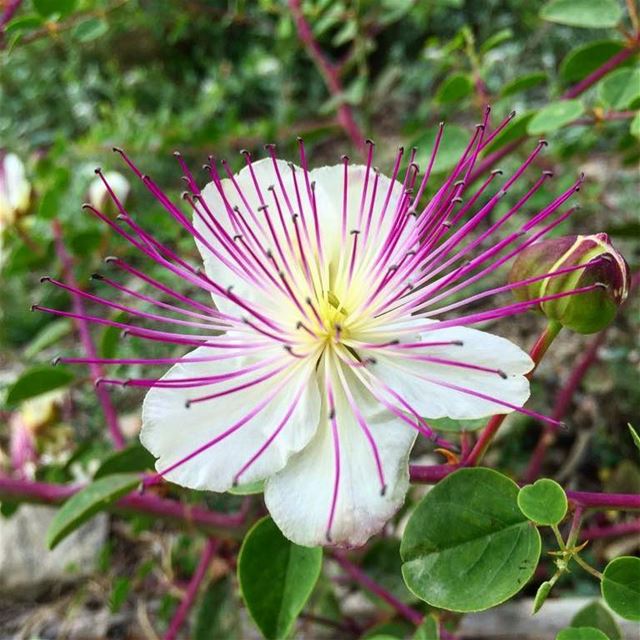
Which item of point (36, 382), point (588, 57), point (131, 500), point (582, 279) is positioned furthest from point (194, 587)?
point (588, 57)

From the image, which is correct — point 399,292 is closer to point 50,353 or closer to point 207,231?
point 207,231

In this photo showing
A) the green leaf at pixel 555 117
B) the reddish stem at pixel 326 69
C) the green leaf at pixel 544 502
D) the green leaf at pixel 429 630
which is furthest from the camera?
the reddish stem at pixel 326 69

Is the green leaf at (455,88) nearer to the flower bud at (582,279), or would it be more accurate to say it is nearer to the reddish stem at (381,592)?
the flower bud at (582,279)

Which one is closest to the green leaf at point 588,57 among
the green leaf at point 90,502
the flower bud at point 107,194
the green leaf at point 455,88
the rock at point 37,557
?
the green leaf at point 455,88

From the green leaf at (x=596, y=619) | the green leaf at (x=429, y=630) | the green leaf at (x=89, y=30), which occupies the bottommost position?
the green leaf at (x=596, y=619)

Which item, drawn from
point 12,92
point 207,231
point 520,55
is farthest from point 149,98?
point 207,231
